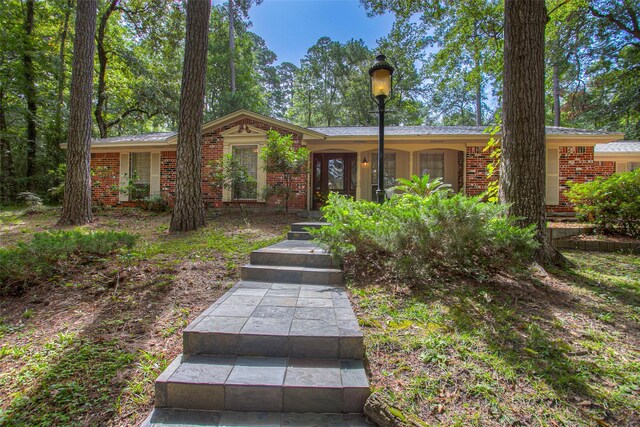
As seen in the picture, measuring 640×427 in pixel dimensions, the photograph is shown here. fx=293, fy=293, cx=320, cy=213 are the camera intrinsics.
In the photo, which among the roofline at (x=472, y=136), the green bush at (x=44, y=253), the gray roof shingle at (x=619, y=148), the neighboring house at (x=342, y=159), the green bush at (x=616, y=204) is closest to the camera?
the green bush at (x=44, y=253)

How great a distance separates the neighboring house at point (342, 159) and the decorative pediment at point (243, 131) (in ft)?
0.10

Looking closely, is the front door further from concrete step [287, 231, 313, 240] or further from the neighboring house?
concrete step [287, 231, 313, 240]

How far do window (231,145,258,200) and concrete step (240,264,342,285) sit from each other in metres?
5.26

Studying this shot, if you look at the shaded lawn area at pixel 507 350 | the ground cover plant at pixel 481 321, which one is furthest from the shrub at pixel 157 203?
the shaded lawn area at pixel 507 350

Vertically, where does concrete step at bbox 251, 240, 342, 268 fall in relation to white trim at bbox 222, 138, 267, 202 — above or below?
below

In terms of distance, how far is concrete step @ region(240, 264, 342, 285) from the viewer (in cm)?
331

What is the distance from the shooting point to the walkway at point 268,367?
1634 mm

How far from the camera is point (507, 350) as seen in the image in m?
1.92

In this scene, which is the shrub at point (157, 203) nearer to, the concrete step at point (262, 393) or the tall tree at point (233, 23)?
the concrete step at point (262, 393)

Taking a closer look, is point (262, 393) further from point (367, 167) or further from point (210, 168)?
point (367, 167)

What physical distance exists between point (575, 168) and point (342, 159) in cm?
677

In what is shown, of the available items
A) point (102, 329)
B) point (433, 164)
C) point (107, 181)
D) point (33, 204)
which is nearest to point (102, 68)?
point (107, 181)

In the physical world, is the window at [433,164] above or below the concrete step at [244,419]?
above

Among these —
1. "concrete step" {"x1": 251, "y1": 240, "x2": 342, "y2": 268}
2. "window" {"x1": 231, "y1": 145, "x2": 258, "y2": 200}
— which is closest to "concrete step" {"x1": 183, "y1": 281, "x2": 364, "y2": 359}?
"concrete step" {"x1": 251, "y1": 240, "x2": 342, "y2": 268}
